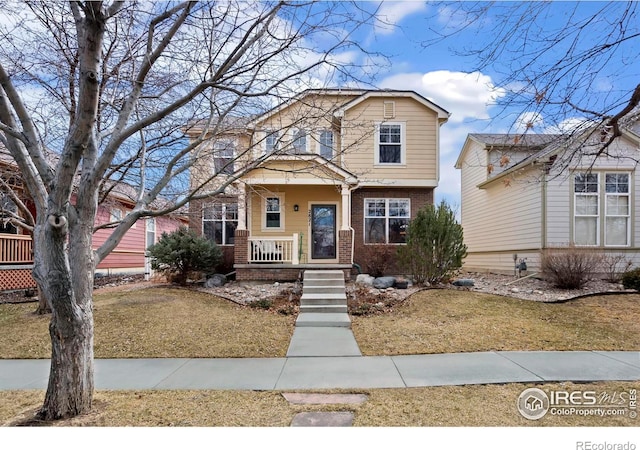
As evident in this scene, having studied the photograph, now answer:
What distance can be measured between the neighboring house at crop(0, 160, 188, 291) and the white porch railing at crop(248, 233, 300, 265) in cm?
255

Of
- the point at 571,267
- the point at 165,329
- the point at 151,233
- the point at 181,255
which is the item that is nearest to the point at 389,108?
the point at 571,267

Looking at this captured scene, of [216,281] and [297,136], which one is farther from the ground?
[297,136]

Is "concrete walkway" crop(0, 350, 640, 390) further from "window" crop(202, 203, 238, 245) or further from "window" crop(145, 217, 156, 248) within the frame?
"window" crop(145, 217, 156, 248)

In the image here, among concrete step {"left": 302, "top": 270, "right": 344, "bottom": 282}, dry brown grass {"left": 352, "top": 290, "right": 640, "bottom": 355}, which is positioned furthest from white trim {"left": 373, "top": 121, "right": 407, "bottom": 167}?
dry brown grass {"left": 352, "top": 290, "right": 640, "bottom": 355}

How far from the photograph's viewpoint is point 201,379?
→ 4.85 metres

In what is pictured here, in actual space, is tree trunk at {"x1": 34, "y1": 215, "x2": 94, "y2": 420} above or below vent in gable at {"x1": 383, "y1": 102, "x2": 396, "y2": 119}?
below

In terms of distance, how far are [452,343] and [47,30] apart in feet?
25.7

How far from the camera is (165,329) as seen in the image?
721 cm

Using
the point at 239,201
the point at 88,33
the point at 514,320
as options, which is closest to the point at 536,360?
the point at 514,320

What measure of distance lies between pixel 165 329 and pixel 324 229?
7.74 meters

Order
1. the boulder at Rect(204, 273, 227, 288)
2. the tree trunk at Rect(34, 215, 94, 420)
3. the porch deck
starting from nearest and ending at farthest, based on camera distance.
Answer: the tree trunk at Rect(34, 215, 94, 420) → the boulder at Rect(204, 273, 227, 288) → the porch deck

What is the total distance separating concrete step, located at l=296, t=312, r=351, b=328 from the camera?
25.8ft

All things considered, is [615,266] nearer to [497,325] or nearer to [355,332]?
[497,325]

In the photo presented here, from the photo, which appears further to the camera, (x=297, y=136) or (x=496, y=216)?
(x=496, y=216)
